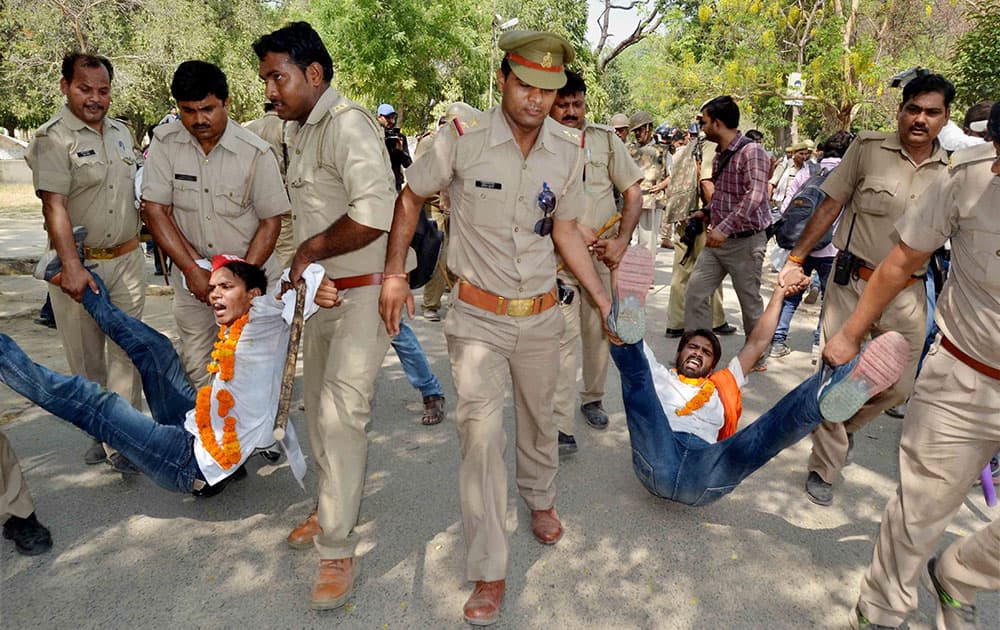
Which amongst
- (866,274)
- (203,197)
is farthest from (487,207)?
(866,274)

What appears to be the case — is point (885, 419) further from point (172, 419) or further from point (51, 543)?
point (51, 543)

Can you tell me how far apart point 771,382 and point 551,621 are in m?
3.66

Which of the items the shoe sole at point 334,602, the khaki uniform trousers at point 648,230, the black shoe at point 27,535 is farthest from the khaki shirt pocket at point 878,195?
the khaki uniform trousers at point 648,230

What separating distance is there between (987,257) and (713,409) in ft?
4.95

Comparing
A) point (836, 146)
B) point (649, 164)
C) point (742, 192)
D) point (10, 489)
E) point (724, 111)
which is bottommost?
point (10, 489)

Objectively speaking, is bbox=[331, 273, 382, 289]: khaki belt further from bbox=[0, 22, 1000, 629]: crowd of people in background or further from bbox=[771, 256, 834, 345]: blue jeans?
bbox=[771, 256, 834, 345]: blue jeans

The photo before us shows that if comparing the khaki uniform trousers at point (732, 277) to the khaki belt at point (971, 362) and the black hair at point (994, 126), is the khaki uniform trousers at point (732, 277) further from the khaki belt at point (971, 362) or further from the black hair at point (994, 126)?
the black hair at point (994, 126)

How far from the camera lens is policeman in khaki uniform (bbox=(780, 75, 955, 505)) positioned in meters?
3.48

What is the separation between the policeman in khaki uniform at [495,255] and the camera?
264cm

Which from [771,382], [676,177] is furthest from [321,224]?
[676,177]

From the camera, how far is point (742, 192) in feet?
17.9

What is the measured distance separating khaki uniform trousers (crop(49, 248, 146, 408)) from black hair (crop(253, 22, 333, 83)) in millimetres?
1886

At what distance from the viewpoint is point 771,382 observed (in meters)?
5.56

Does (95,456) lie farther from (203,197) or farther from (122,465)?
(203,197)
